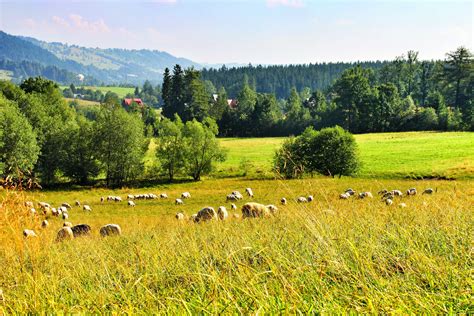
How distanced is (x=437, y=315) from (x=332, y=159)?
43956mm

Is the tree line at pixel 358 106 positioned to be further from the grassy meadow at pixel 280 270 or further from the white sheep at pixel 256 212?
the grassy meadow at pixel 280 270

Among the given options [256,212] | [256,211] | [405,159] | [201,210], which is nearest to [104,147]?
[201,210]

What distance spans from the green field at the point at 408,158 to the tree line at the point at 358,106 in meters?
15.8

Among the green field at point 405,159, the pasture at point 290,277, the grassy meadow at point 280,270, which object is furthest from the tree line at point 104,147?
the pasture at point 290,277

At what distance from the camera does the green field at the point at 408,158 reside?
4019 cm

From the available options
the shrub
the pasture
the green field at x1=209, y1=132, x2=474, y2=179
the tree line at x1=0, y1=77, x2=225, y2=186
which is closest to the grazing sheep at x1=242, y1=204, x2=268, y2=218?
the pasture

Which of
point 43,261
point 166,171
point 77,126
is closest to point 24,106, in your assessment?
point 77,126

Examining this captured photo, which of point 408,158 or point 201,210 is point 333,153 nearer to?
point 408,158

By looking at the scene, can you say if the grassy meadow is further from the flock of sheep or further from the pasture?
the flock of sheep

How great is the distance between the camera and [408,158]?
48.6 meters

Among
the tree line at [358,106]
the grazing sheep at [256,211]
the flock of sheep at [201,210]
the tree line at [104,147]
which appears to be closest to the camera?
the grazing sheep at [256,211]

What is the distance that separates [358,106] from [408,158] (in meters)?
44.8

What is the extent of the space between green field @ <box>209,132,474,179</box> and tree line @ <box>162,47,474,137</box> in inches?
622

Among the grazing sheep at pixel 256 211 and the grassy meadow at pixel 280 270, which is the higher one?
the grassy meadow at pixel 280 270
